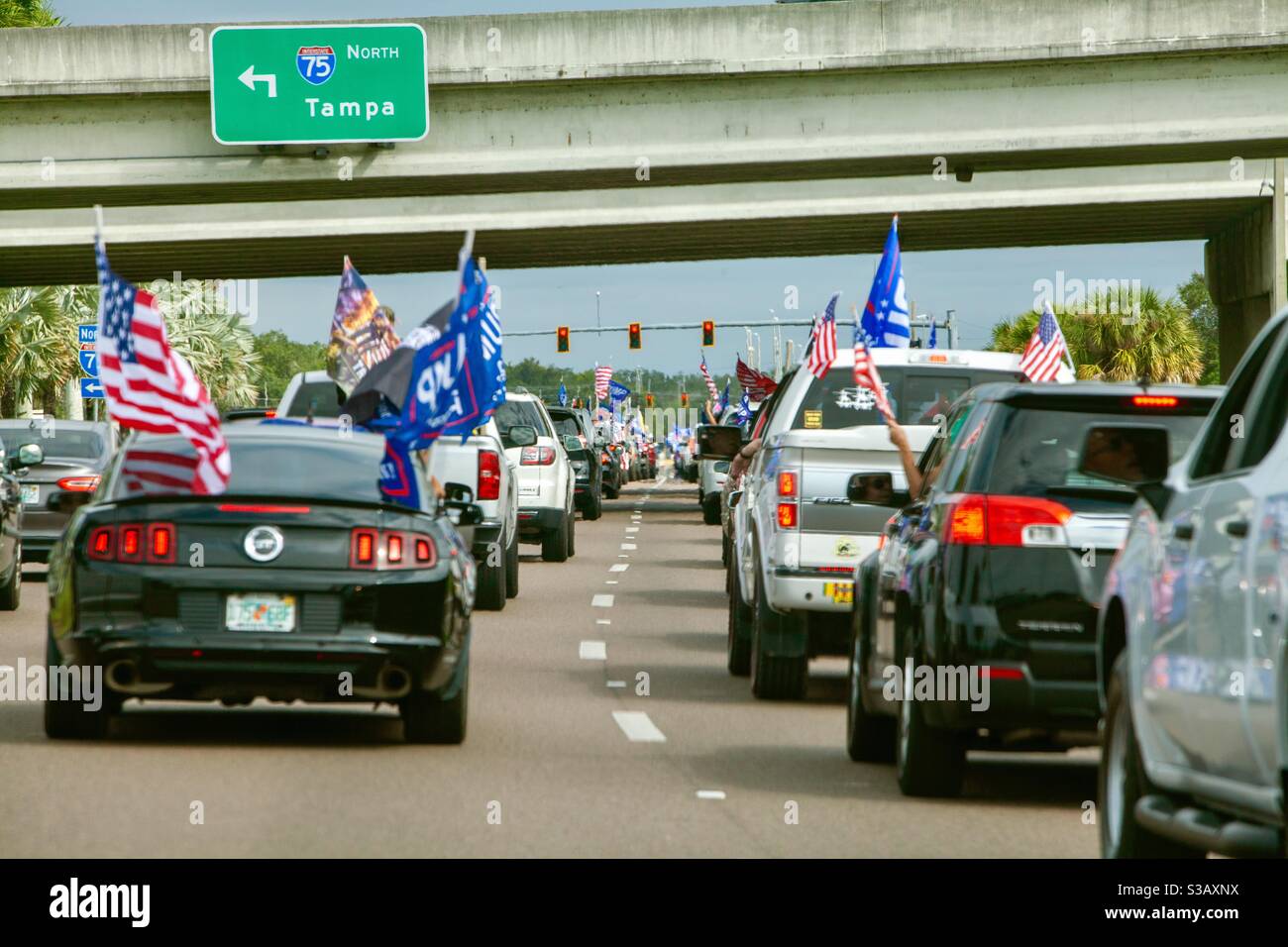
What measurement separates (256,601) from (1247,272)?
32.9 metres

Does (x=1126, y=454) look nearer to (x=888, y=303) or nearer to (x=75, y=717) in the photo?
(x=75, y=717)

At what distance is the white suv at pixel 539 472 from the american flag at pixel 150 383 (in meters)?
13.7

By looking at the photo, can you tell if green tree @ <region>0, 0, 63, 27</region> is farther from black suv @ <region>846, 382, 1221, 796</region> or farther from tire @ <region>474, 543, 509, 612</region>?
black suv @ <region>846, 382, 1221, 796</region>

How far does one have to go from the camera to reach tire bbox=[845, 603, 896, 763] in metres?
10.8

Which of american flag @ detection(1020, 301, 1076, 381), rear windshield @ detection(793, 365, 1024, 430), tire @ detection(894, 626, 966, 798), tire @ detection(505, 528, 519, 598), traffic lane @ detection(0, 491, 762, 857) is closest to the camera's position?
traffic lane @ detection(0, 491, 762, 857)

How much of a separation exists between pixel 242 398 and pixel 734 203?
31939mm

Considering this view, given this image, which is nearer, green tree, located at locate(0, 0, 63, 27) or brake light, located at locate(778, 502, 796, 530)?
brake light, located at locate(778, 502, 796, 530)

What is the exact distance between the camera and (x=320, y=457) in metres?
11.4

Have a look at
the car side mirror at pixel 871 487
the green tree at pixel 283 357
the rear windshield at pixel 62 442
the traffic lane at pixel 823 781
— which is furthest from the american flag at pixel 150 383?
the green tree at pixel 283 357

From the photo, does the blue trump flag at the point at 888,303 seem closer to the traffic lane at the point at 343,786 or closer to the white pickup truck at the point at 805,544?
the white pickup truck at the point at 805,544

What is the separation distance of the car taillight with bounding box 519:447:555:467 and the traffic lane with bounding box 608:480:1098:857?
9.01 meters

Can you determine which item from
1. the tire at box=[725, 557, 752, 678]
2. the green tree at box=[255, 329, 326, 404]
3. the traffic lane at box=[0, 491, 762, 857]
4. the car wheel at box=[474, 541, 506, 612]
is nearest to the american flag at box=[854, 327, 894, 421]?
the tire at box=[725, 557, 752, 678]

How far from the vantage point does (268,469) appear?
1123 cm

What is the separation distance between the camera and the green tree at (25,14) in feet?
231
